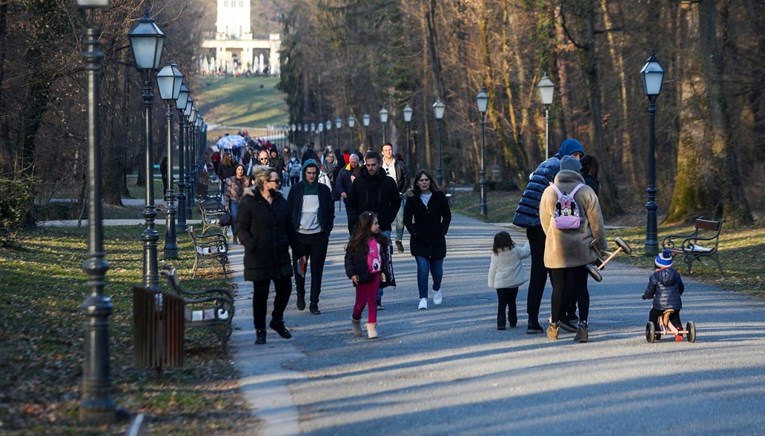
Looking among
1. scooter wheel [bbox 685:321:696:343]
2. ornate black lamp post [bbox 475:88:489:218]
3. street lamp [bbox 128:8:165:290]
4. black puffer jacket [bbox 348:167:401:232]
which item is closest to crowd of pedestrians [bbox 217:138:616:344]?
black puffer jacket [bbox 348:167:401:232]

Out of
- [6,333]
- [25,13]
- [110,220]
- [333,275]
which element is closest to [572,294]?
[6,333]

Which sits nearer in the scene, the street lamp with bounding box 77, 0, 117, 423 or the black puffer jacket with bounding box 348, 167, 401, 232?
the street lamp with bounding box 77, 0, 117, 423

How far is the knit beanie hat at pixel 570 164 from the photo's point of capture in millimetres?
12430

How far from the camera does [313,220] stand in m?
14.9

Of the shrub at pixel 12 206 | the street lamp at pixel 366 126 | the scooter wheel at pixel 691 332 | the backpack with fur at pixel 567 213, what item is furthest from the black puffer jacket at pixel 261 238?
the street lamp at pixel 366 126

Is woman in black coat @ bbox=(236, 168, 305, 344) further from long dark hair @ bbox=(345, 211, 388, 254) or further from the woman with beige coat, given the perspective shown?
the woman with beige coat

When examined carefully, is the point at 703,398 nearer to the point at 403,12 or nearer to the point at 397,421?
the point at 397,421

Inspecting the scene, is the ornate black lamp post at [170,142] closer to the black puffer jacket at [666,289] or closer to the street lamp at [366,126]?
the black puffer jacket at [666,289]

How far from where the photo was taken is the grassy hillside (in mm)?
167312

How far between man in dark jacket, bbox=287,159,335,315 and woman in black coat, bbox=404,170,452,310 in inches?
39.8

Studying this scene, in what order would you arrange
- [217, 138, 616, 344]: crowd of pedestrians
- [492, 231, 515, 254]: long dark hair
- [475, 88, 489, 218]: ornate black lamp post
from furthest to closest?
[475, 88, 489, 218]: ornate black lamp post
[492, 231, 515, 254]: long dark hair
[217, 138, 616, 344]: crowd of pedestrians

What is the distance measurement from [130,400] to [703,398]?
14.4 feet

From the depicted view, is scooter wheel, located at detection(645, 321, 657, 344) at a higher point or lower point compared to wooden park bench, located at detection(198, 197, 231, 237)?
lower

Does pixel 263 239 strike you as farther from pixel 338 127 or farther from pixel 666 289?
pixel 338 127
